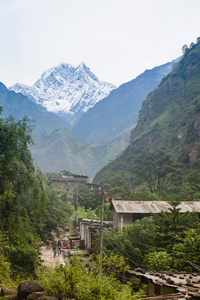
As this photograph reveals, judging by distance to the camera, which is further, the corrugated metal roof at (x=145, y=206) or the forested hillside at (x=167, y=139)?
the forested hillside at (x=167, y=139)

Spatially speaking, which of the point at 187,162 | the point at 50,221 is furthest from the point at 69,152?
the point at 50,221

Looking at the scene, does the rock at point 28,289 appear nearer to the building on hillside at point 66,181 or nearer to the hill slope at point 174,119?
the hill slope at point 174,119

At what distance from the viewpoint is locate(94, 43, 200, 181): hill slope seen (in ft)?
208

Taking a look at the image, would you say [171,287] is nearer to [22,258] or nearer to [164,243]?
[164,243]

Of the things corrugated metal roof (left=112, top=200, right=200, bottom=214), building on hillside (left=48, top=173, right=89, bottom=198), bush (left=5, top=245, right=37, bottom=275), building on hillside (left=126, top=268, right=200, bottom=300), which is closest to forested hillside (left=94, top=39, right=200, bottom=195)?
building on hillside (left=48, top=173, right=89, bottom=198)

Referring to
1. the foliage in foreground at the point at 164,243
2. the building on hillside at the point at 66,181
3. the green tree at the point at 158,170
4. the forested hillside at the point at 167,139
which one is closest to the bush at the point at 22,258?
the foliage in foreground at the point at 164,243

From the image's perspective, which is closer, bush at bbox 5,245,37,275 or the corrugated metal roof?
bush at bbox 5,245,37,275

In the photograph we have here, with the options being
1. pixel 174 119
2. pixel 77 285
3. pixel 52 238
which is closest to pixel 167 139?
pixel 174 119

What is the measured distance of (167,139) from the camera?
78062 millimetres

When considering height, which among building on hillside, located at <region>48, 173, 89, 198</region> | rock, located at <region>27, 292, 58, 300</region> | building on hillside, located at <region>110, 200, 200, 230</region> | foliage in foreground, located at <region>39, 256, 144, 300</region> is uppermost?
building on hillside, located at <region>48, 173, 89, 198</region>

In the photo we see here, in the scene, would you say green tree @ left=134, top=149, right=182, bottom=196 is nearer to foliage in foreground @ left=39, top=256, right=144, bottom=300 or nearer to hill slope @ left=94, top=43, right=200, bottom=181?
hill slope @ left=94, top=43, right=200, bottom=181

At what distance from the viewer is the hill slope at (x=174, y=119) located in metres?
63.2

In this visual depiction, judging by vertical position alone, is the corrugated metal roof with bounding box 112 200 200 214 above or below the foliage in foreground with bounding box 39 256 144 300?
above

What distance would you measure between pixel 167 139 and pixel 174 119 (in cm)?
900
